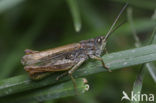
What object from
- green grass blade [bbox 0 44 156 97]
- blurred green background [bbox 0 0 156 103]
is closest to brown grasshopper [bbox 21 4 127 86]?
green grass blade [bbox 0 44 156 97]

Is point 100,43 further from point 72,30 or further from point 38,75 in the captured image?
point 72,30

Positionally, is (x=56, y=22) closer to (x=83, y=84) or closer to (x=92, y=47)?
(x=92, y=47)

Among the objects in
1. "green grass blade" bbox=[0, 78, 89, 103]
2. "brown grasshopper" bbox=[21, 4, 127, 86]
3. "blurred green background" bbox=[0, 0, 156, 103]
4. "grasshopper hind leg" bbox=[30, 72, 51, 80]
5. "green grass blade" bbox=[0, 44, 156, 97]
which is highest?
"blurred green background" bbox=[0, 0, 156, 103]

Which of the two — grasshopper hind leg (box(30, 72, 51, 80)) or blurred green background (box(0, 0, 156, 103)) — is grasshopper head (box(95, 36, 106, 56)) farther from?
grasshopper hind leg (box(30, 72, 51, 80))

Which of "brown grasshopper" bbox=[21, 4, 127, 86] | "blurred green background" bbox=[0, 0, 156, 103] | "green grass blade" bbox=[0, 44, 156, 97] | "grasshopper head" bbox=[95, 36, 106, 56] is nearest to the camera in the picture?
"green grass blade" bbox=[0, 44, 156, 97]

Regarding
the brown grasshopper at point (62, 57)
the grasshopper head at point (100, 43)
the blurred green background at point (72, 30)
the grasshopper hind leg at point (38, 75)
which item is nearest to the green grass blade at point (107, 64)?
the grasshopper hind leg at point (38, 75)

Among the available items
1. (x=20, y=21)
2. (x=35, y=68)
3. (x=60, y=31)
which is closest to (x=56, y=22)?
(x=60, y=31)
